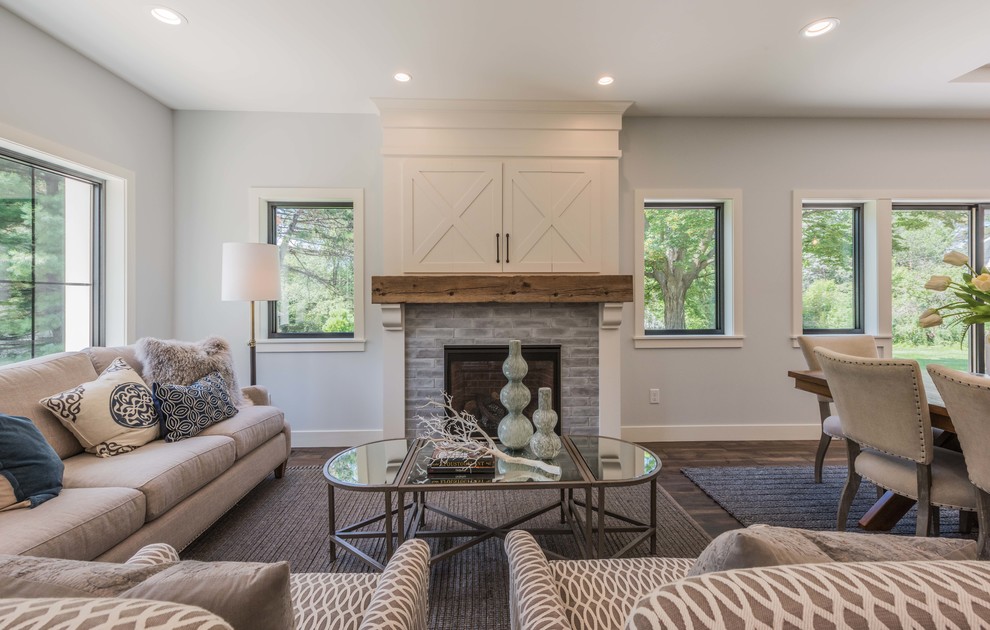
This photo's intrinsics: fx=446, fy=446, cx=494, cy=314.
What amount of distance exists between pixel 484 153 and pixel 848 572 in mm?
3144

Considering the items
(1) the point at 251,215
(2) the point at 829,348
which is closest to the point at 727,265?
(2) the point at 829,348

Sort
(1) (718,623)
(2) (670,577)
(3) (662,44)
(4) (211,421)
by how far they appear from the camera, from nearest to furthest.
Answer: (1) (718,623) < (2) (670,577) < (4) (211,421) < (3) (662,44)

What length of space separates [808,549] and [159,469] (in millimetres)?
2160

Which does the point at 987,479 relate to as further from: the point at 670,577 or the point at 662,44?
the point at 662,44

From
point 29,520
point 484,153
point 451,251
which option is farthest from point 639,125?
point 29,520

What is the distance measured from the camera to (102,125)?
2.81 meters

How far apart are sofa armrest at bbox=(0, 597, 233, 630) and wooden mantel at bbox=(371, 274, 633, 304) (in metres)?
2.69

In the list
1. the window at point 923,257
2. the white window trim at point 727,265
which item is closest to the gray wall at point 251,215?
the white window trim at point 727,265

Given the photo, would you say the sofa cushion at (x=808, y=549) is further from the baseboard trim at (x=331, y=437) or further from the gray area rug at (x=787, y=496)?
the baseboard trim at (x=331, y=437)

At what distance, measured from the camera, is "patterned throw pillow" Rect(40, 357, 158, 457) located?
1.90m

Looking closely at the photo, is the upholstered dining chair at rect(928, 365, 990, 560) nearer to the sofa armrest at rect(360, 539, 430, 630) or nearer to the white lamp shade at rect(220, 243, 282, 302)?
the sofa armrest at rect(360, 539, 430, 630)

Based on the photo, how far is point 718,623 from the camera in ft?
1.51

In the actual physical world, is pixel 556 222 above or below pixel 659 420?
above

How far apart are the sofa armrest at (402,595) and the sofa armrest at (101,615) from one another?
38cm
